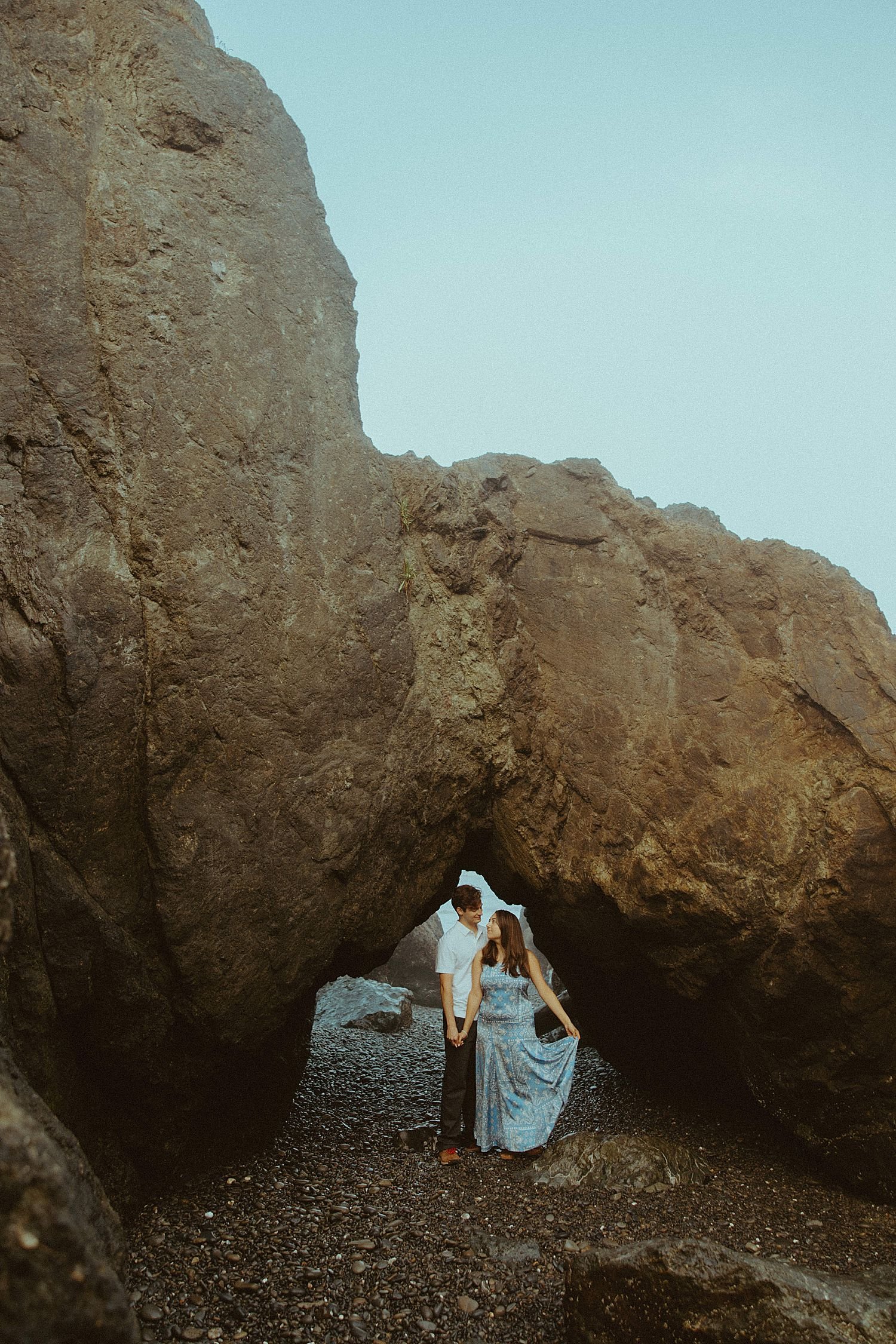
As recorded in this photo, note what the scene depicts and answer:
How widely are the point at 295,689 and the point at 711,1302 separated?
3.98 m

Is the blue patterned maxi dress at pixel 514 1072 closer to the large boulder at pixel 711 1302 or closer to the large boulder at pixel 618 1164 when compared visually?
the large boulder at pixel 618 1164

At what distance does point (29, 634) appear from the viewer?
4820mm

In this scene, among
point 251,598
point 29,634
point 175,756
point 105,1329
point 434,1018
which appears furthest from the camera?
point 434,1018

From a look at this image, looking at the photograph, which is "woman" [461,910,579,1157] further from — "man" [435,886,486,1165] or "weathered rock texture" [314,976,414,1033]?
"weathered rock texture" [314,976,414,1033]

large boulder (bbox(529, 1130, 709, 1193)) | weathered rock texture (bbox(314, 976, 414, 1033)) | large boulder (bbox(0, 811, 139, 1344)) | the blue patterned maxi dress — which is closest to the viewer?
large boulder (bbox(0, 811, 139, 1344))

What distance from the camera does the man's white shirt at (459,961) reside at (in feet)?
21.8

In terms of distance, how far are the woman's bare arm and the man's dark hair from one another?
0.58 meters

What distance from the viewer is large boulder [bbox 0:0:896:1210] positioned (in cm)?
510

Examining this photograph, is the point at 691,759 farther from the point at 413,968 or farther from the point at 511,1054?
the point at 413,968

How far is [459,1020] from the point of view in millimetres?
6645

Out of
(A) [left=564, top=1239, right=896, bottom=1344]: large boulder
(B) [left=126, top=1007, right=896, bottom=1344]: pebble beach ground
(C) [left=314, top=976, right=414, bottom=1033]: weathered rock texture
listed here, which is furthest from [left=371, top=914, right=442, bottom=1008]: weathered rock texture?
(A) [left=564, top=1239, right=896, bottom=1344]: large boulder

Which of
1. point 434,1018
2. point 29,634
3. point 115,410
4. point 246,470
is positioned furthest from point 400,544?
point 434,1018

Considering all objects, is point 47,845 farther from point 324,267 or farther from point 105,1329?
point 324,267

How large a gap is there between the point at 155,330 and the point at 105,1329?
17.8 feet
